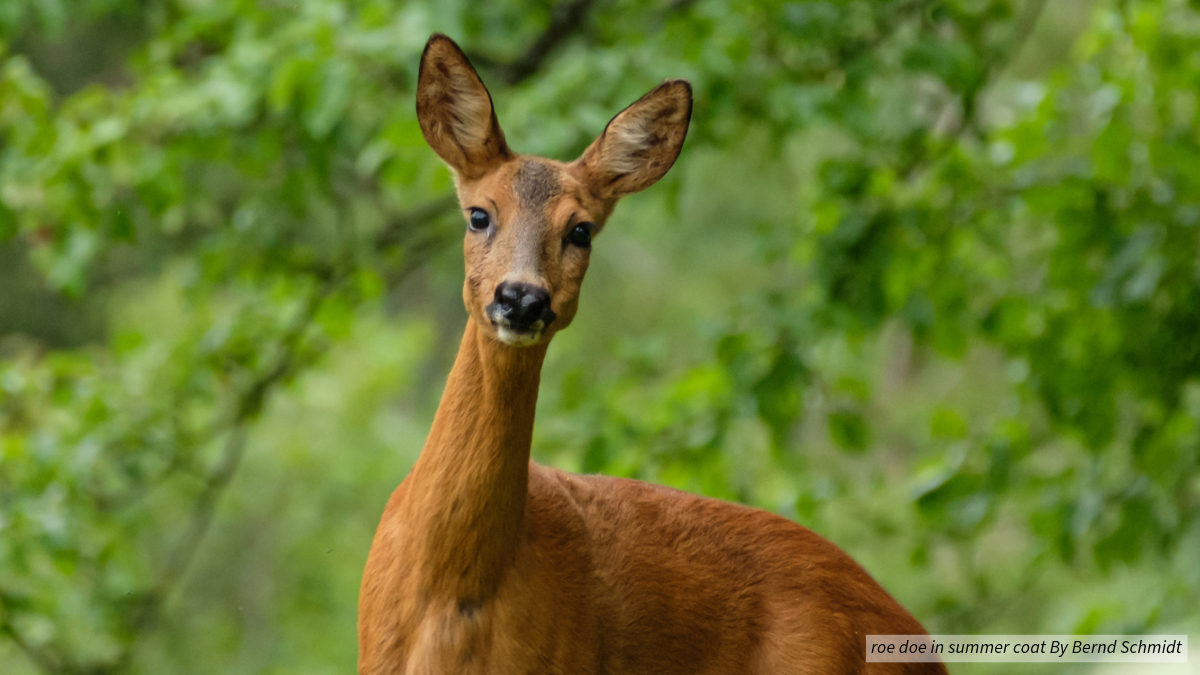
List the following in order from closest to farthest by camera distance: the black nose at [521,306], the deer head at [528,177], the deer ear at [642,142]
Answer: the black nose at [521,306] → the deer head at [528,177] → the deer ear at [642,142]

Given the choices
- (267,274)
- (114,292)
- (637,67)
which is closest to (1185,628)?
(637,67)

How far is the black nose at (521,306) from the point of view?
6.15 ft

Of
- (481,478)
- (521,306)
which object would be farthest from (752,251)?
(521,306)

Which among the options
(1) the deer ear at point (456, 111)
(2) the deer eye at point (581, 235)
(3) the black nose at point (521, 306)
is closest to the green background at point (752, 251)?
(1) the deer ear at point (456, 111)

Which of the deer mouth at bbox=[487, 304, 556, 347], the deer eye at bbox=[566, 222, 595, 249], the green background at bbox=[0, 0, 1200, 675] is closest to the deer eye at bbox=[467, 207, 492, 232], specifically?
the deer eye at bbox=[566, 222, 595, 249]

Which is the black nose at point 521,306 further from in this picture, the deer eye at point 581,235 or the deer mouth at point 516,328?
the deer eye at point 581,235

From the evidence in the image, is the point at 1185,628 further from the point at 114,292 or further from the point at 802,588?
the point at 114,292

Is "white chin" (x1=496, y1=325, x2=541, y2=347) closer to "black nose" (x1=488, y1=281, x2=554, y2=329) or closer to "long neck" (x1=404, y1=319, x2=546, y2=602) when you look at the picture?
"black nose" (x1=488, y1=281, x2=554, y2=329)

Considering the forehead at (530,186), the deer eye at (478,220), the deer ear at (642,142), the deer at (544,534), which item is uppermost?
the deer ear at (642,142)

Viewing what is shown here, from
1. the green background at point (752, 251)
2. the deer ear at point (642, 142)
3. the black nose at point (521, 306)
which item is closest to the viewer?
the black nose at point (521, 306)

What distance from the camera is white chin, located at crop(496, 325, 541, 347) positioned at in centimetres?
188

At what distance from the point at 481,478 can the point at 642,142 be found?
0.67 metres

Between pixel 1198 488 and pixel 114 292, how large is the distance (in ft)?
28.5

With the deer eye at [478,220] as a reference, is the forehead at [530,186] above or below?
above
